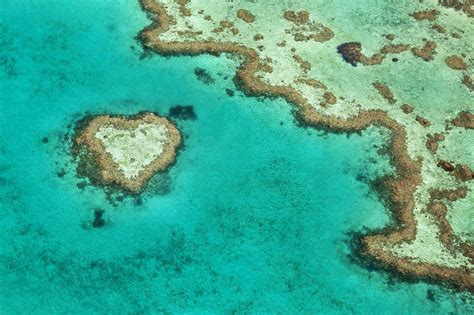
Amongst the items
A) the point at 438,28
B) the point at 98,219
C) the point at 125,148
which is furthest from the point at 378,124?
the point at 98,219

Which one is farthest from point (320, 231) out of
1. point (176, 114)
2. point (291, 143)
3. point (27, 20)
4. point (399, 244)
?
point (27, 20)

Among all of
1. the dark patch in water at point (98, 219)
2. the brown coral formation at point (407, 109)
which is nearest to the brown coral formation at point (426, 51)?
the brown coral formation at point (407, 109)

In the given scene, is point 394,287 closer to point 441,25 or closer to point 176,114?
point 176,114

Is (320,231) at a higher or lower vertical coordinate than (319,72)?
lower

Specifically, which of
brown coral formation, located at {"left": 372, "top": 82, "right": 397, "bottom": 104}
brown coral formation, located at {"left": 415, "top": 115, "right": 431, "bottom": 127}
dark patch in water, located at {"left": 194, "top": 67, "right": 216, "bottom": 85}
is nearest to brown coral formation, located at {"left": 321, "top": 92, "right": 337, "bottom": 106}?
brown coral formation, located at {"left": 372, "top": 82, "right": 397, "bottom": 104}

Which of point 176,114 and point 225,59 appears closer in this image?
point 176,114
